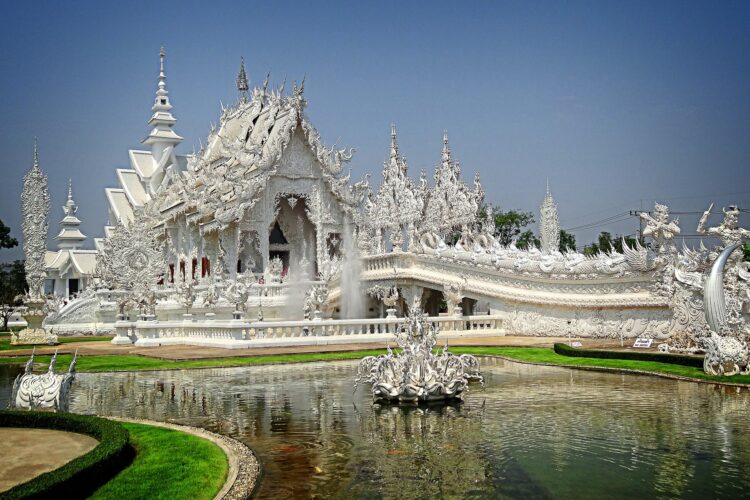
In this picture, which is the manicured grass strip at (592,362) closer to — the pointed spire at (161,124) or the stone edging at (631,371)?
the stone edging at (631,371)

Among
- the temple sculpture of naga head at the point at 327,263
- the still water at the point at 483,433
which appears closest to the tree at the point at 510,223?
the temple sculpture of naga head at the point at 327,263

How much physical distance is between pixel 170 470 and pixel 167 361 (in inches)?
437

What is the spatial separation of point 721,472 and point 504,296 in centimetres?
1802

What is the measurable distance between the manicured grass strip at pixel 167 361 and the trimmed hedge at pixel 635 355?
4.52 m

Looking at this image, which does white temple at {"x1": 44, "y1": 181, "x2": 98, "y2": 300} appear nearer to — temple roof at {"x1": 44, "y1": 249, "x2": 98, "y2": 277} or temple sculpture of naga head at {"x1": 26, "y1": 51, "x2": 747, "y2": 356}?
temple roof at {"x1": 44, "y1": 249, "x2": 98, "y2": 277}

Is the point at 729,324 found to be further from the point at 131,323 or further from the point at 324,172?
the point at 324,172

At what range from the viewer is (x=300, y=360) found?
59.7 ft

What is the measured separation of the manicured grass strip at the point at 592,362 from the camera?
13364 mm

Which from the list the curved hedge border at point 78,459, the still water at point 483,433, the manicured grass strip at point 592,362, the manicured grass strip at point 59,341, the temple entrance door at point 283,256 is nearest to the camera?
the curved hedge border at point 78,459

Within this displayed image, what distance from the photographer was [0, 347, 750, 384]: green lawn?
15.7 meters

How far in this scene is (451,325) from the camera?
958 inches

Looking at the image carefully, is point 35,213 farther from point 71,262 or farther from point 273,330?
point 273,330

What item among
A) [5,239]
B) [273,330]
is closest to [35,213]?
[5,239]

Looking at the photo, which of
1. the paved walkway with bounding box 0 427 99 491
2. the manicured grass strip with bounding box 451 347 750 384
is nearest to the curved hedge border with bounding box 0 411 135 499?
the paved walkway with bounding box 0 427 99 491
